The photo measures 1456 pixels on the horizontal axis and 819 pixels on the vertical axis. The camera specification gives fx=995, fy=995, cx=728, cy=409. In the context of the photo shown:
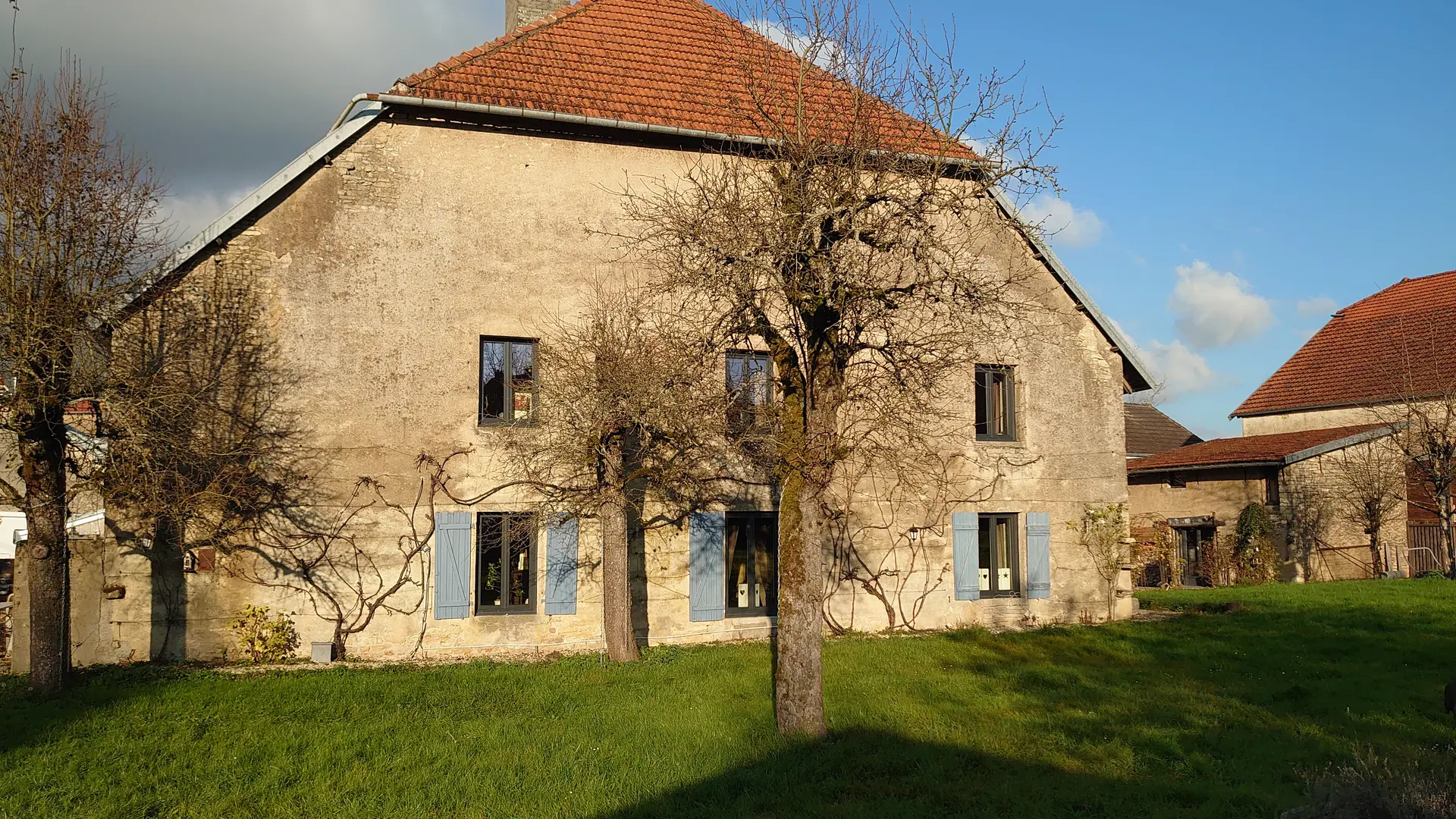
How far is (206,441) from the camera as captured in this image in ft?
38.0

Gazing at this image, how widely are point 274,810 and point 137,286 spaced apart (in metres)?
5.99

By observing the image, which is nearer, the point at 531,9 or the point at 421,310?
the point at 421,310

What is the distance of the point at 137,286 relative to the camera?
33.0 feet

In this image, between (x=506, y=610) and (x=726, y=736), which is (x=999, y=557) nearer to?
(x=506, y=610)

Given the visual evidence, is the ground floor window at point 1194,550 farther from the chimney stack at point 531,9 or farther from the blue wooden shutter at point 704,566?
the chimney stack at point 531,9

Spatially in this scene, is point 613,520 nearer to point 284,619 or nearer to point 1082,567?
point 284,619

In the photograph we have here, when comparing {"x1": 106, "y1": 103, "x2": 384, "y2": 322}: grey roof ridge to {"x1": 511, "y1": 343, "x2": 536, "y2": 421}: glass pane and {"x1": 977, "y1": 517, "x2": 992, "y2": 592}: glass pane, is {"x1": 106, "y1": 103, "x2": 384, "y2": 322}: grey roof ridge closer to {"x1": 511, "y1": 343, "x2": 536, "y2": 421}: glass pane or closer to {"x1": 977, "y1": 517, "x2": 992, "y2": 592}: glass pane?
{"x1": 511, "y1": 343, "x2": 536, "y2": 421}: glass pane

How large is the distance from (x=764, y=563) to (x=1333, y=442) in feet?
51.2

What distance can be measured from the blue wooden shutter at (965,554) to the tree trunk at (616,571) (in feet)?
18.0

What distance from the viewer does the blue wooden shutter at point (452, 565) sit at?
1242 centimetres

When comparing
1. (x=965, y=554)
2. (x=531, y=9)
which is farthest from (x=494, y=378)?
(x=965, y=554)

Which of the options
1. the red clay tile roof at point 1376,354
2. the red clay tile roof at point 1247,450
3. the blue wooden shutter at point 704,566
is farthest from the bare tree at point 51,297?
the red clay tile roof at point 1376,354

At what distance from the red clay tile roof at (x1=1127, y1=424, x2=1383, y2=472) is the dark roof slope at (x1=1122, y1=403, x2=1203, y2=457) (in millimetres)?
8342

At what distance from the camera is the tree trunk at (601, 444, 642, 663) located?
1160 centimetres
